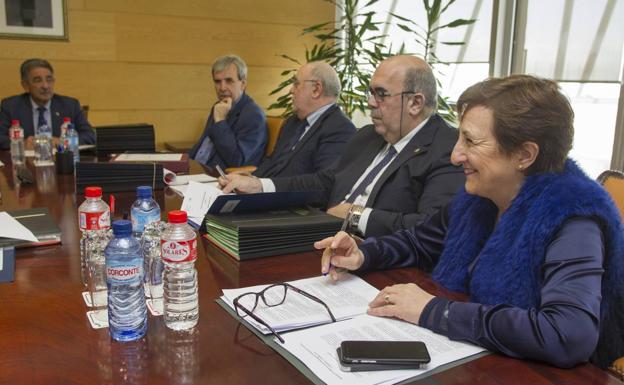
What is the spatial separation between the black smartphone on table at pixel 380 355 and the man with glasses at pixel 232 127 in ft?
8.82

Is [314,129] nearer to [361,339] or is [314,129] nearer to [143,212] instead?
[143,212]

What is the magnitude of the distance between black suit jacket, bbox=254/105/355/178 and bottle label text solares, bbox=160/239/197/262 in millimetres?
1851

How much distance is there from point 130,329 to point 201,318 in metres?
0.14

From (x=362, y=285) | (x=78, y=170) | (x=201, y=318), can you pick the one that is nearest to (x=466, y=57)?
(x=78, y=170)

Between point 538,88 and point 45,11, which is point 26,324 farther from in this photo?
point 45,11

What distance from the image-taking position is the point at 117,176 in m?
2.18

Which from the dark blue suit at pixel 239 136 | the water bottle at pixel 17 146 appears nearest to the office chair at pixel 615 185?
the dark blue suit at pixel 239 136

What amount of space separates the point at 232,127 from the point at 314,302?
2.65m

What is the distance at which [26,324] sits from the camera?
1.00m

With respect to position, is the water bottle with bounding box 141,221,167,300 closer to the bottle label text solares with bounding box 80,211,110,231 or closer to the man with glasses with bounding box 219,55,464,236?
the bottle label text solares with bounding box 80,211,110,231

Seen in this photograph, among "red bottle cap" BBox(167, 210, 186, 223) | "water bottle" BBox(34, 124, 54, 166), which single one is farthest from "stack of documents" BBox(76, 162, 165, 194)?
"red bottle cap" BBox(167, 210, 186, 223)

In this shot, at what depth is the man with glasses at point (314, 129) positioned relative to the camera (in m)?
2.83

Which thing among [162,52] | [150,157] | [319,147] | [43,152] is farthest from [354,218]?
[162,52]

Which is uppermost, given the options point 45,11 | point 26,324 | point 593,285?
point 45,11
